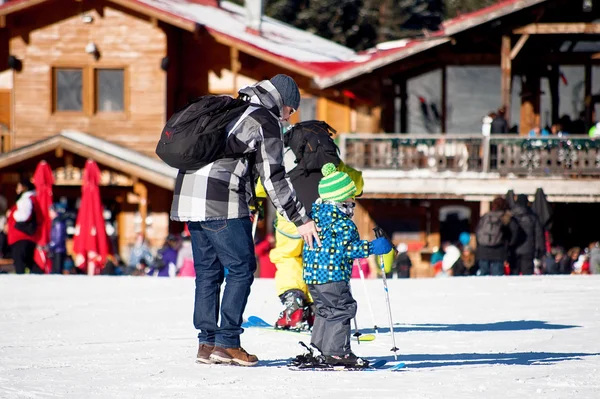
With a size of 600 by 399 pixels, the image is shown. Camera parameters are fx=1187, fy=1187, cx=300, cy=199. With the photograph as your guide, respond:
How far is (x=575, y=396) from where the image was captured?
18.8 feet

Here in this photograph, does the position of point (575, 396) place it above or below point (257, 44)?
below

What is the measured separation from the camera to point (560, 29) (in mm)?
22469

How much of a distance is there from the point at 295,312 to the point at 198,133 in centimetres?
262

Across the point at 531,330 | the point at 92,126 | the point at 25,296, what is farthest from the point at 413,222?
the point at 531,330

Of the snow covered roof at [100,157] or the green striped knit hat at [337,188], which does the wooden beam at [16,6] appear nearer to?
the snow covered roof at [100,157]

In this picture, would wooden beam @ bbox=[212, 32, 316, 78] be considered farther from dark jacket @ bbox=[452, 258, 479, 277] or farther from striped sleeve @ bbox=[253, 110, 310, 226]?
striped sleeve @ bbox=[253, 110, 310, 226]

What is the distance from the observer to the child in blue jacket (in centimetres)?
668

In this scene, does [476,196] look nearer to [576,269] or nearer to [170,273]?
[576,269]

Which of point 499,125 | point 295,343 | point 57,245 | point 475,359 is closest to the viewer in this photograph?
point 475,359

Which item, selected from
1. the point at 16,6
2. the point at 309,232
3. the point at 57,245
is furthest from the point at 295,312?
the point at 16,6

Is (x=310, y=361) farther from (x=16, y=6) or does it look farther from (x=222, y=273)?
(x=16, y=6)

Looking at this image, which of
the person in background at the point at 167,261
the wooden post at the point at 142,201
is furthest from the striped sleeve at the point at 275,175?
the wooden post at the point at 142,201

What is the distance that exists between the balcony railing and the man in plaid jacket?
615 inches

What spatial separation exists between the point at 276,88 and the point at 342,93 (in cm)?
1936
